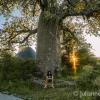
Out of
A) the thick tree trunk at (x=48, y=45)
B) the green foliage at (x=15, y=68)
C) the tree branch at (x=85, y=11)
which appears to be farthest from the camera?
the thick tree trunk at (x=48, y=45)

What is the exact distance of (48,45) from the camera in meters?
28.1

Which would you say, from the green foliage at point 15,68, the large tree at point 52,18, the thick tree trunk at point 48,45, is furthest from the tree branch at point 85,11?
the green foliage at point 15,68

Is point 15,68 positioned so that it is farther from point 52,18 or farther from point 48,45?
point 52,18

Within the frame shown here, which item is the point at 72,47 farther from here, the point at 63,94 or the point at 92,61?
the point at 63,94

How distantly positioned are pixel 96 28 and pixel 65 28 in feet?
8.61

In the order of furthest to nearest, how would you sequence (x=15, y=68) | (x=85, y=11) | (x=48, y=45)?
(x=48, y=45) < (x=15, y=68) < (x=85, y=11)

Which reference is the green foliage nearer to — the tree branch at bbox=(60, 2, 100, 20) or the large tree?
the large tree

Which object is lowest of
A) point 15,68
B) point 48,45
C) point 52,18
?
point 15,68

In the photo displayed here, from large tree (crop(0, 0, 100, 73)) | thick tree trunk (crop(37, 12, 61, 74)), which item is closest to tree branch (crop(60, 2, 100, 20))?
large tree (crop(0, 0, 100, 73))

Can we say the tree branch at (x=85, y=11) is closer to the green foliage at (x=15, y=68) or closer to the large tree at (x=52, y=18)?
the large tree at (x=52, y=18)

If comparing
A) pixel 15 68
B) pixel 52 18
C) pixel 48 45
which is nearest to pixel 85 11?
pixel 52 18

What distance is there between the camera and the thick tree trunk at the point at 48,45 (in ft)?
91.6

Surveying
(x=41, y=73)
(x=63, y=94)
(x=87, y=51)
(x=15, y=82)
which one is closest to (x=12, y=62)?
(x=41, y=73)

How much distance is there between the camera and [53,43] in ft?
92.7
